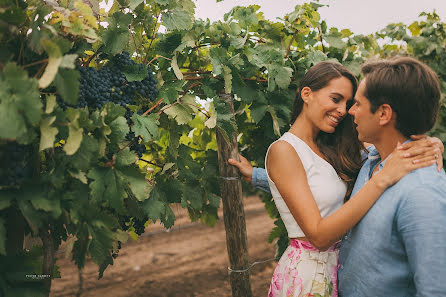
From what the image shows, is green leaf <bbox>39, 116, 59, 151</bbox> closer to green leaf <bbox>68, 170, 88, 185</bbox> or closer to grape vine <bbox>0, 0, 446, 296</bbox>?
grape vine <bbox>0, 0, 446, 296</bbox>

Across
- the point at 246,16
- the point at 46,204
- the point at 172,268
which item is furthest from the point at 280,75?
the point at 172,268

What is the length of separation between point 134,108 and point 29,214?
0.65 meters

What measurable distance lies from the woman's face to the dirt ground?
2283 millimetres

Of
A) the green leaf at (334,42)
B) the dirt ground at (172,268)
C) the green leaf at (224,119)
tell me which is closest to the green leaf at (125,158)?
the green leaf at (224,119)

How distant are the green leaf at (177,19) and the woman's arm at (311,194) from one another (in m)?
0.77

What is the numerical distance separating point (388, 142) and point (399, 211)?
390 millimetres

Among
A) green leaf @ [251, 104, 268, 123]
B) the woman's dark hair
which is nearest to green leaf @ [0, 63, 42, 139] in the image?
green leaf @ [251, 104, 268, 123]

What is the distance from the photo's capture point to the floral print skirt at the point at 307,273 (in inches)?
74.8

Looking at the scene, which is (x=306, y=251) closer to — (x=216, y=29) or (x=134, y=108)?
(x=134, y=108)

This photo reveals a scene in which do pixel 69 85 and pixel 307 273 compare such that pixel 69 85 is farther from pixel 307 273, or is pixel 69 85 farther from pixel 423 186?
pixel 307 273

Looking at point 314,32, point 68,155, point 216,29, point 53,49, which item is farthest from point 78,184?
point 314,32

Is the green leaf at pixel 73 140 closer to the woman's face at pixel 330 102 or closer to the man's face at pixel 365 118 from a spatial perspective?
the man's face at pixel 365 118

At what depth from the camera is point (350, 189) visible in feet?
6.91

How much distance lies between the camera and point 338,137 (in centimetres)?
227
